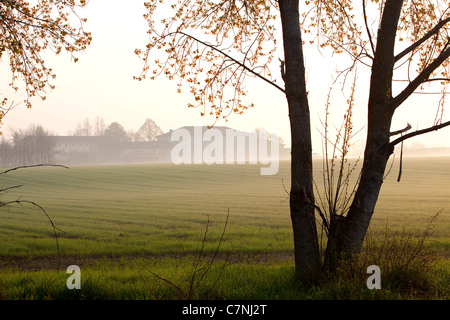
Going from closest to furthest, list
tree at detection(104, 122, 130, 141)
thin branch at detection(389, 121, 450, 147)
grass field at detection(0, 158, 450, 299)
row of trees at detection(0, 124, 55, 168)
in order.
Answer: grass field at detection(0, 158, 450, 299), thin branch at detection(389, 121, 450, 147), row of trees at detection(0, 124, 55, 168), tree at detection(104, 122, 130, 141)

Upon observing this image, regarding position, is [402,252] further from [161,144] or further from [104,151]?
[104,151]

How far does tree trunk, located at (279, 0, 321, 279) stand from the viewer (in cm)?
643

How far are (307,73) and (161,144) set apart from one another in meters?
111

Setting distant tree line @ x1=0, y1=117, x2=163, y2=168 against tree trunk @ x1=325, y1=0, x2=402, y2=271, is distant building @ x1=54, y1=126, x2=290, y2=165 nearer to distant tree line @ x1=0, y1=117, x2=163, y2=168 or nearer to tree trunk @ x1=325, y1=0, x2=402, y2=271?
distant tree line @ x1=0, y1=117, x2=163, y2=168

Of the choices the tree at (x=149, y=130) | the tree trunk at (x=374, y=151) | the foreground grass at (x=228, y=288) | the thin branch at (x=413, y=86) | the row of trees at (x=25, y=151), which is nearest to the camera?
the foreground grass at (x=228, y=288)

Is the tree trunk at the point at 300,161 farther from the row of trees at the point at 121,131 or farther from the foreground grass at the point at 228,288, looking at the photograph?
the row of trees at the point at 121,131

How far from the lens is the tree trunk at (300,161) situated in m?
6.43

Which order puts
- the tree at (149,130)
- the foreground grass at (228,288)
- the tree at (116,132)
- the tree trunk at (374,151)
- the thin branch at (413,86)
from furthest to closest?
the tree at (116,132) → the tree at (149,130) → the thin branch at (413,86) → the tree trunk at (374,151) → the foreground grass at (228,288)

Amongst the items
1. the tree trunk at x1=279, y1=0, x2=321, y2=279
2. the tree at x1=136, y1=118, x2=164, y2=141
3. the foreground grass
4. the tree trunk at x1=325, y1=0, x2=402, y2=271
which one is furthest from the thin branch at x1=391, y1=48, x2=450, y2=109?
the tree at x1=136, y1=118, x2=164, y2=141

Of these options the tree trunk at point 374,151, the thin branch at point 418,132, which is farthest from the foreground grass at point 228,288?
the thin branch at point 418,132

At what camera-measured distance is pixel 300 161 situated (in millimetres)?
6480

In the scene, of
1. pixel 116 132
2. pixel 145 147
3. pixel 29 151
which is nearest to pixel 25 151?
pixel 29 151

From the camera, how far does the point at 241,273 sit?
7125 millimetres

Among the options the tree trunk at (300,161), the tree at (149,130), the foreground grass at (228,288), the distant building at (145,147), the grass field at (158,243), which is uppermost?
the tree at (149,130)
